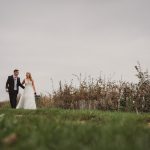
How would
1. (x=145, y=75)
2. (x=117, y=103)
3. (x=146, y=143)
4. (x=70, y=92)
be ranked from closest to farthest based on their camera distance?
(x=146, y=143) < (x=145, y=75) < (x=117, y=103) < (x=70, y=92)

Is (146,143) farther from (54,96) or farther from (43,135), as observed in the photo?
(54,96)

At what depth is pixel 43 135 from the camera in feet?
15.4

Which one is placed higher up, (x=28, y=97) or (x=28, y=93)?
(x=28, y=93)

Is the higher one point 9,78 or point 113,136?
point 9,78

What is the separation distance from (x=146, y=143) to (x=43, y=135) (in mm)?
1255

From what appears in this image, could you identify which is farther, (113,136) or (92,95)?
(92,95)

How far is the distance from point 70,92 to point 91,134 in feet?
62.7

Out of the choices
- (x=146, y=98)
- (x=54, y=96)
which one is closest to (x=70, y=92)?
(x=54, y=96)

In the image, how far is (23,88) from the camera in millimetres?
22094

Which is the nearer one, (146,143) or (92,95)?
(146,143)

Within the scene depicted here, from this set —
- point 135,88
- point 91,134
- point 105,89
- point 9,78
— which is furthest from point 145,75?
point 91,134

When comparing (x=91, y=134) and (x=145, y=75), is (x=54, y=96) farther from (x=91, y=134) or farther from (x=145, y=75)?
(x=91, y=134)

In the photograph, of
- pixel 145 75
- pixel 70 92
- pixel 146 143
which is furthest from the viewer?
pixel 70 92

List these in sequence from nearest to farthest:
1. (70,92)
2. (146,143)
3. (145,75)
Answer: (146,143) → (145,75) → (70,92)
